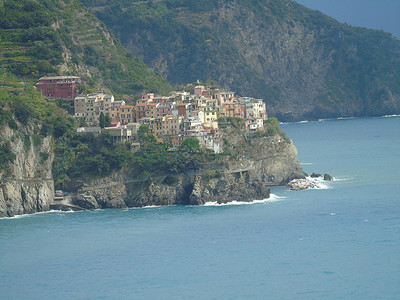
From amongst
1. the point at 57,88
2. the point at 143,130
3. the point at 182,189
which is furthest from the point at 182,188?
the point at 57,88

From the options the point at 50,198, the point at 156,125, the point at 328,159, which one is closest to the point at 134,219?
the point at 50,198

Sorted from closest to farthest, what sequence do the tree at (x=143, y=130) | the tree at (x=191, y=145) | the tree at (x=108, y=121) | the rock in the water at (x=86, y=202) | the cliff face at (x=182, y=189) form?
the rock in the water at (x=86, y=202) → the cliff face at (x=182, y=189) → the tree at (x=191, y=145) → the tree at (x=143, y=130) → the tree at (x=108, y=121)

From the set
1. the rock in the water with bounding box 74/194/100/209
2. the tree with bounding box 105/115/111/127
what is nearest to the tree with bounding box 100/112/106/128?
the tree with bounding box 105/115/111/127

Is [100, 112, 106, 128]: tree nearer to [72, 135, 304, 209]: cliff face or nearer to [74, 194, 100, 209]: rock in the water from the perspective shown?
[72, 135, 304, 209]: cliff face

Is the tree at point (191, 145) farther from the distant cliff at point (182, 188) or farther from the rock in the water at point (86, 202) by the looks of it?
the rock in the water at point (86, 202)

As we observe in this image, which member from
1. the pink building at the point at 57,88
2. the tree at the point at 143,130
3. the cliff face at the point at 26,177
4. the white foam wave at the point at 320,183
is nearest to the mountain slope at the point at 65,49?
the pink building at the point at 57,88

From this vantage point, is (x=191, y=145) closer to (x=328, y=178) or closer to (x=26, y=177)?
(x=26, y=177)

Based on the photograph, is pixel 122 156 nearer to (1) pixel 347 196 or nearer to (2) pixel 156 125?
(2) pixel 156 125
